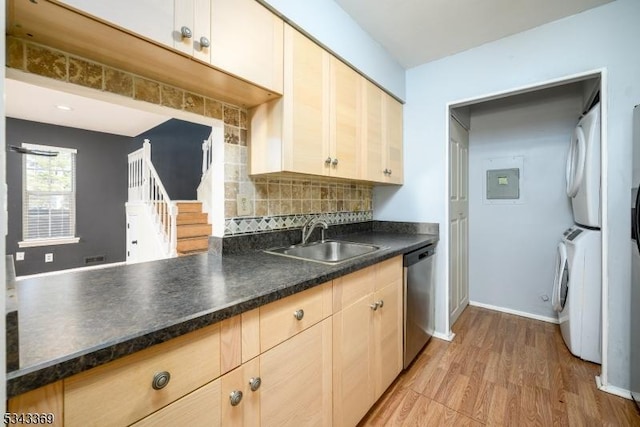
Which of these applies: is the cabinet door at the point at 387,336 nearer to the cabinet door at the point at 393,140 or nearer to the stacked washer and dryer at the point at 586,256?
the cabinet door at the point at 393,140

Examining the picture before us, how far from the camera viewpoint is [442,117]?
86.8 inches

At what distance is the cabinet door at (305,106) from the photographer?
1.34 metres

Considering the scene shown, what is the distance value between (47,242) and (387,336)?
215 inches

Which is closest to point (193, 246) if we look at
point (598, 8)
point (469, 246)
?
point (469, 246)

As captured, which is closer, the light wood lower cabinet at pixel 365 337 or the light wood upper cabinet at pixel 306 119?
the light wood lower cabinet at pixel 365 337

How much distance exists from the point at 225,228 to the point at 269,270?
0.45 meters

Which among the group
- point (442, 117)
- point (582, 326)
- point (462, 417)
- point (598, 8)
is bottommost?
point (462, 417)

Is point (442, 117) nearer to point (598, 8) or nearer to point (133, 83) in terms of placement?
point (598, 8)

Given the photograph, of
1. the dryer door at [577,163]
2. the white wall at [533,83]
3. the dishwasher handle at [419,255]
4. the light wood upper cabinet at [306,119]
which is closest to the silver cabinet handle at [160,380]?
the light wood upper cabinet at [306,119]

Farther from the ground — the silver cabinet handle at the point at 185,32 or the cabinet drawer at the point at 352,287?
the silver cabinet handle at the point at 185,32

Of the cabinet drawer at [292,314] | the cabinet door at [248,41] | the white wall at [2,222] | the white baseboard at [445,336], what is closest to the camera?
the white wall at [2,222]

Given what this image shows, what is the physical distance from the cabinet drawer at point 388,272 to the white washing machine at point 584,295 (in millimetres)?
1306

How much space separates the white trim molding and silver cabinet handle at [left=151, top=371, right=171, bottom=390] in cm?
536

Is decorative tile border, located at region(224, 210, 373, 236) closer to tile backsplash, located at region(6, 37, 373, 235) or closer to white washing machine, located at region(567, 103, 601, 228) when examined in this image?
tile backsplash, located at region(6, 37, 373, 235)
